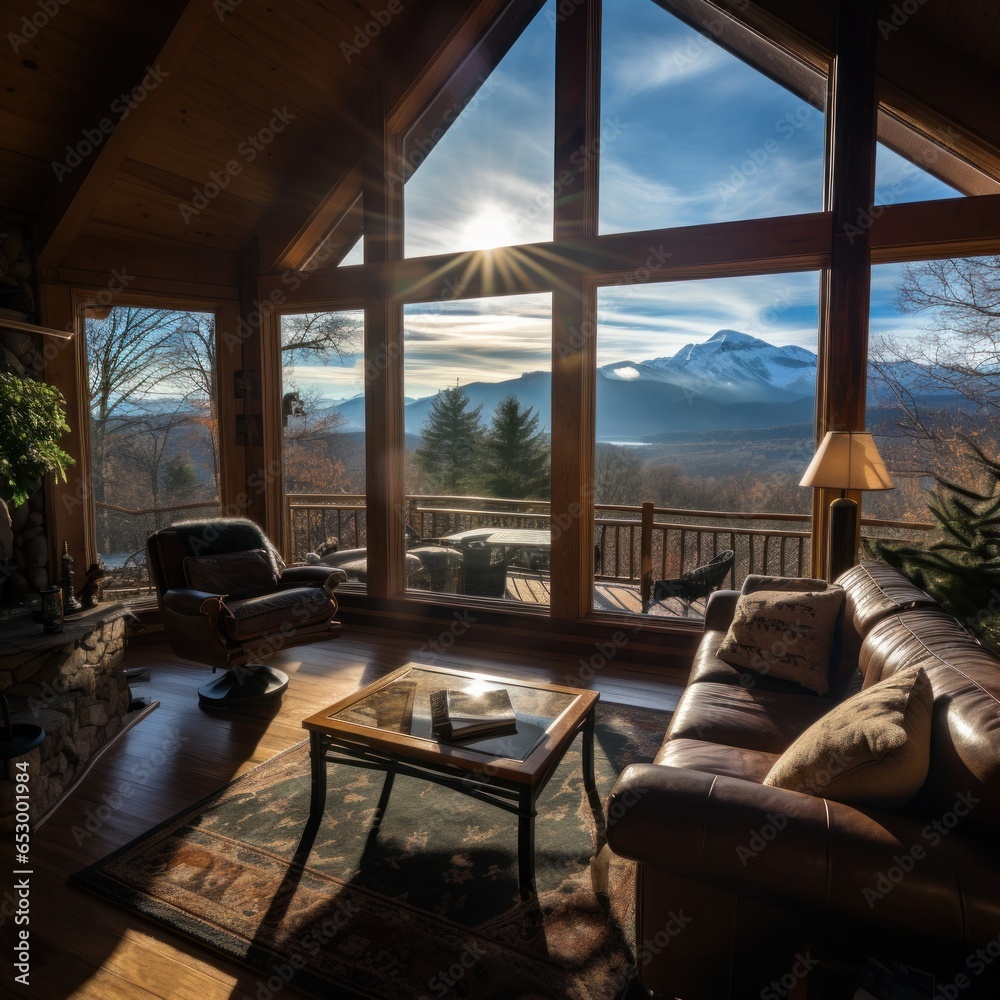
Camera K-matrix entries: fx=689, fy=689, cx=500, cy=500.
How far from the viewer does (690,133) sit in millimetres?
4332

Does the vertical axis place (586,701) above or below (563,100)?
below

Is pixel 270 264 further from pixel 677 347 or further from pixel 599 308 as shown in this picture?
pixel 677 347

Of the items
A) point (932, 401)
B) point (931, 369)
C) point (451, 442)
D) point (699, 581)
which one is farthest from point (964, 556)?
point (451, 442)

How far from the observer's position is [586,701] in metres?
2.71

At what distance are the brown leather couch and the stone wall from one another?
7.80 feet

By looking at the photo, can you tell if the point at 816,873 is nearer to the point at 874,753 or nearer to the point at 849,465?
the point at 874,753

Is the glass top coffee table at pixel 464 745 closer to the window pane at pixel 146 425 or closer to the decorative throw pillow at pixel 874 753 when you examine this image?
the decorative throw pillow at pixel 874 753

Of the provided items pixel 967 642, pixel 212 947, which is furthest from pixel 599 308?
pixel 212 947

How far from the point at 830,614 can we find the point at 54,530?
4.75 meters

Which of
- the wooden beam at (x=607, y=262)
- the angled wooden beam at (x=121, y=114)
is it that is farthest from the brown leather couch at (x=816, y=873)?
the angled wooden beam at (x=121, y=114)

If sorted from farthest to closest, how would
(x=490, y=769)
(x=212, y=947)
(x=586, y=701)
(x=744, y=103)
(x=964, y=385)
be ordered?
(x=744, y=103), (x=964, y=385), (x=586, y=701), (x=490, y=769), (x=212, y=947)

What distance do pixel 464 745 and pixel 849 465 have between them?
2.38m

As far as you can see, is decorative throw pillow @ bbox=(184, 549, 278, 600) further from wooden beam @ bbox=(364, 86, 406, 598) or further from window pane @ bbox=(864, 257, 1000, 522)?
window pane @ bbox=(864, 257, 1000, 522)

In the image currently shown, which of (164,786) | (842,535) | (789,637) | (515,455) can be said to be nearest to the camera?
(789,637)
